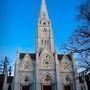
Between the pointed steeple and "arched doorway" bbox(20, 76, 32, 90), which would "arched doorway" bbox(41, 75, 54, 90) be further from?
the pointed steeple

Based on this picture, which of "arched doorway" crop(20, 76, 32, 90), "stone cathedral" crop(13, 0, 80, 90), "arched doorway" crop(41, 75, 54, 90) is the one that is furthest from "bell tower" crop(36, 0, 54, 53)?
"arched doorway" crop(20, 76, 32, 90)

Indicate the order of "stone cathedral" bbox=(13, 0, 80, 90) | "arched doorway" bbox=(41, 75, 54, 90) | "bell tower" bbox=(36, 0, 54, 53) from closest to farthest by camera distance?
"stone cathedral" bbox=(13, 0, 80, 90) < "arched doorway" bbox=(41, 75, 54, 90) < "bell tower" bbox=(36, 0, 54, 53)

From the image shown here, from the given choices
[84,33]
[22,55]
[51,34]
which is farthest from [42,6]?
[84,33]

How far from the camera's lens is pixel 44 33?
56188 millimetres

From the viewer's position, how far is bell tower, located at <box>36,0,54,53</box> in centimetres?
5319

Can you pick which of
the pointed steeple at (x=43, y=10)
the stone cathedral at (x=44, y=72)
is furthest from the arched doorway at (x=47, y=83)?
the pointed steeple at (x=43, y=10)

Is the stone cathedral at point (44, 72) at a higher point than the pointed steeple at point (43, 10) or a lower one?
lower

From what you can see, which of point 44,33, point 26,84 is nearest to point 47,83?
point 26,84

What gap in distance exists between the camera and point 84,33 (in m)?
11.8

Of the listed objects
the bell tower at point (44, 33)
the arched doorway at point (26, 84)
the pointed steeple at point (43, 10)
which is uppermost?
the pointed steeple at point (43, 10)

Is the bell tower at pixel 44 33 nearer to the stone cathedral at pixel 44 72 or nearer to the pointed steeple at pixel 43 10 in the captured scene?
the pointed steeple at pixel 43 10

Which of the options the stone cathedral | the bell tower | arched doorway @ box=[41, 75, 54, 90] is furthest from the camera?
the bell tower

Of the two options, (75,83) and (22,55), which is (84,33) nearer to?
(75,83)

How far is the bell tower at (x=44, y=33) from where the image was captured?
53.2 m
